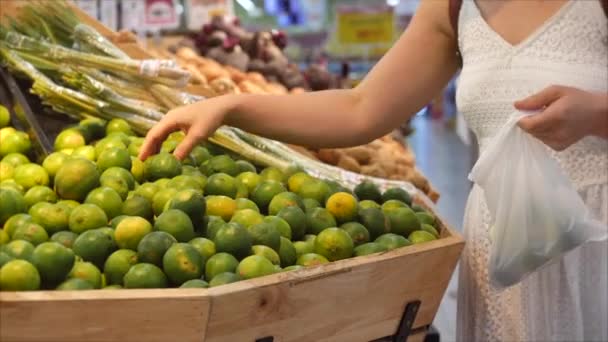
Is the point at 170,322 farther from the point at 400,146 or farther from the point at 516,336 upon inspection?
the point at 400,146

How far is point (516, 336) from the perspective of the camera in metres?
1.80

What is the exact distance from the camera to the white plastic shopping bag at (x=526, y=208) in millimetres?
1459

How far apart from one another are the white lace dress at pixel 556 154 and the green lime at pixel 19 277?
1096mm

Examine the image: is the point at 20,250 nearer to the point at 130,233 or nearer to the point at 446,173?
the point at 130,233

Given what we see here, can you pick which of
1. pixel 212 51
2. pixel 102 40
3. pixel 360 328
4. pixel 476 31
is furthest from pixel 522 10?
pixel 212 51

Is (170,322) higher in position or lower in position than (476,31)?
lower

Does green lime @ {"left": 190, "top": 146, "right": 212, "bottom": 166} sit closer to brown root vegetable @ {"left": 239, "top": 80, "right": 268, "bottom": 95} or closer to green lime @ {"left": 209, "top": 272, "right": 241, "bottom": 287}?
green lime @ {"left": 209, "top": 272, "right": 241, "bottom": 287}

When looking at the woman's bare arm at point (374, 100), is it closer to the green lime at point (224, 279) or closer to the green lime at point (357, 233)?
Result: the green lime at point (357, 233)

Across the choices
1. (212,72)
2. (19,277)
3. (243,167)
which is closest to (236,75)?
(212,72)

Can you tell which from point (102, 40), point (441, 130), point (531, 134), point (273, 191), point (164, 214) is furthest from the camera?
point (441, 130)

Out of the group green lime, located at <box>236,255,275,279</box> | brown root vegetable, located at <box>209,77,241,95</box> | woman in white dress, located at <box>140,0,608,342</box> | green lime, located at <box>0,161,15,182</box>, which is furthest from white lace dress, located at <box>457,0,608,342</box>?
brown root vegetable, located at <box>209,77,241,95</box>

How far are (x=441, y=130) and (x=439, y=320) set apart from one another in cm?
826

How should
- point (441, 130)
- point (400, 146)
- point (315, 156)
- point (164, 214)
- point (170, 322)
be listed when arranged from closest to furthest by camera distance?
point (170, 322) → point (164, 214) → point (315, 156) → point (400, 146) → point (441, 130)

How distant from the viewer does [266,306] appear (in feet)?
4.03
